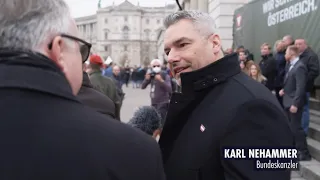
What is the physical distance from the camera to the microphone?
115 inches

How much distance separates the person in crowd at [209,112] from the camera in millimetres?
1669

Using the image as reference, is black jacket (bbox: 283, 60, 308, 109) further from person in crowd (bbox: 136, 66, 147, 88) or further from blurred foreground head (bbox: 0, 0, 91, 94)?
person in crowd (bbox: 136, 66, 147, 88)

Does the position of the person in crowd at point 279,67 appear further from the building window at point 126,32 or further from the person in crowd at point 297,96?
the building window at point 126,32

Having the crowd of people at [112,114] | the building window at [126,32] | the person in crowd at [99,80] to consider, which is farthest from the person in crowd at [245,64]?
the building window at [126,32]

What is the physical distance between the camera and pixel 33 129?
1.00 meters

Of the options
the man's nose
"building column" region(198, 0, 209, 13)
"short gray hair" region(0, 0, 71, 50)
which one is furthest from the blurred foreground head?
"building column" region(198, 0, 209, 13)

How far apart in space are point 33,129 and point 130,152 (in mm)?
242

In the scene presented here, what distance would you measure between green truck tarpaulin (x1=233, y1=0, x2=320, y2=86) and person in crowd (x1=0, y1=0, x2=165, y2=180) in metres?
6.70

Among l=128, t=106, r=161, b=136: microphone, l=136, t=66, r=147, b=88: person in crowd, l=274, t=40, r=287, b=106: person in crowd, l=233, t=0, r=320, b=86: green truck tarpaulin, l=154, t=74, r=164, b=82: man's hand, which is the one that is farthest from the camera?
l=136, t=66, r=147, b=88: person in crowd

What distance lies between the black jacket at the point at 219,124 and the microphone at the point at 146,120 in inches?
37.3

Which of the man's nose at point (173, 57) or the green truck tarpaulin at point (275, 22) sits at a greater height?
the green truck tarpaulin at point (275, 22)

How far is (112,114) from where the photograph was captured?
3.06m

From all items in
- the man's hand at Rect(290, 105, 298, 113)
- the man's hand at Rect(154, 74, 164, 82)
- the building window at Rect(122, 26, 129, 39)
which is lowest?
the man's hand at Rect(290, 105, 298, 113)

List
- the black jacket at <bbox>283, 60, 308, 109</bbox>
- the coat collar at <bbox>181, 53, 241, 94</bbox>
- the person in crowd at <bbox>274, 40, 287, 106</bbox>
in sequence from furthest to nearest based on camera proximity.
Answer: the person in crowd at <bbox>274, 40, 287, 106</bbox> → the black jacket at <bbox>283, 60, 308, 109</bbox> → the coat collar at <bbox>181, 53, 241, 94</bbox>
